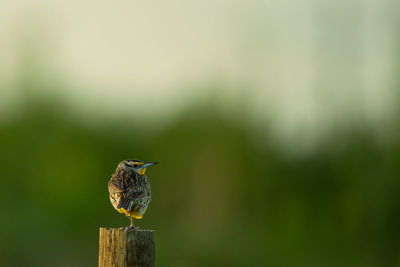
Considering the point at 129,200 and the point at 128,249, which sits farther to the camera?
the point at 129,200

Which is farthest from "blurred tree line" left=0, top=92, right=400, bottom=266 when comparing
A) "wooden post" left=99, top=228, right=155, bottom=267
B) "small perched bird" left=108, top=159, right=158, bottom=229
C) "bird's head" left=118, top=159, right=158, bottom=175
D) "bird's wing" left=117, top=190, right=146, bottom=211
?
"wooden post" left=99, top=228, right=155, bottom=267

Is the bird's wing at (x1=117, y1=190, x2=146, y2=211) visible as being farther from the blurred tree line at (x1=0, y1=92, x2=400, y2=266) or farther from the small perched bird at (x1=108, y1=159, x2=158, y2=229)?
the blurred tree line at (x1=0, y1=92, x2=400, y2=266)

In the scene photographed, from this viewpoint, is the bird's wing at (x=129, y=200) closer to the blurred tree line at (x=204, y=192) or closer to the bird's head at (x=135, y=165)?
the bird's head at (x=135, y=165)

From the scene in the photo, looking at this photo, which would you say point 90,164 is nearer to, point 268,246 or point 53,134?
point 53,134

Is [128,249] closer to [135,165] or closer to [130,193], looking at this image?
[130,193]

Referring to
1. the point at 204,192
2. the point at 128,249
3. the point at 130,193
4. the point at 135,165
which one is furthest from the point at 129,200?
the point at 204,192

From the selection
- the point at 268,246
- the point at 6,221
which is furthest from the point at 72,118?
the point at 268,246
